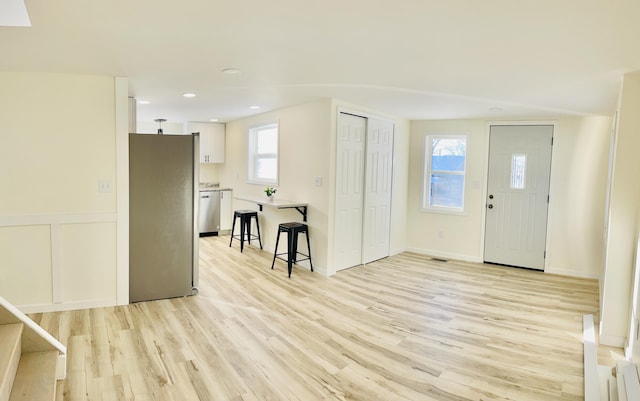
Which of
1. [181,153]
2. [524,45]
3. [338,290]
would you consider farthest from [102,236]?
[524,45]

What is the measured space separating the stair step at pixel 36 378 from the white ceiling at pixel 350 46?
1.96m

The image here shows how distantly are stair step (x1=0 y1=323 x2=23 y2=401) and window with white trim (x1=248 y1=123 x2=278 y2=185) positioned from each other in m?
3.80

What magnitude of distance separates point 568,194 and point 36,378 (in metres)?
5.90

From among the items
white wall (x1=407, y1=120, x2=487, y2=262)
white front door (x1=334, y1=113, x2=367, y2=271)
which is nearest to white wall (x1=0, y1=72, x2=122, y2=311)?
white front door (x1=334, y1=113, x2=367, y2=271)

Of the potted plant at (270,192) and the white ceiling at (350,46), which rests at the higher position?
the white ceiling at (350,46)

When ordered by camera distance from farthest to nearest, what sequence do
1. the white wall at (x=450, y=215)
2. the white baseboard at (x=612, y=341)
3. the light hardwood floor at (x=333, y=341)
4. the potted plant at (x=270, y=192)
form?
the white wall at (x=450, y=215), the potted plant at (x=270, y=192), the white baseboard at (x=612, y=341), the light hardwood floor at (x=333, y=341)

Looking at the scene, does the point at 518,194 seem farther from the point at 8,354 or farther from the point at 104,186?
the point at 8,354

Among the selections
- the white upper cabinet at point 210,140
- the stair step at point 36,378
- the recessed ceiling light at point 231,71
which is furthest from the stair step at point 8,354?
the white upper cabinet at point 210,140

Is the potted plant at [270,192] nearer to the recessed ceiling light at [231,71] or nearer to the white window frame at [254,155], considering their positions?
the white window frame at [254,155]

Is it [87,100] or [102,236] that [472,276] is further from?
[87,100]

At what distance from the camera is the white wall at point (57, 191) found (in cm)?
330

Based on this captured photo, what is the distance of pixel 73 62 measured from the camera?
300cm

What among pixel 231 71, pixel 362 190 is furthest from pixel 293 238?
pixel 231 71

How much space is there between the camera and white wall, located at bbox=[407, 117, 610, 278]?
4.98 m
